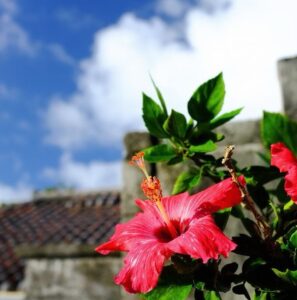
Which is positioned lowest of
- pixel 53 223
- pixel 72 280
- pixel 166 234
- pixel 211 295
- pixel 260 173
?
pixel 72 280

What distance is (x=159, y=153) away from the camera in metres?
1.11

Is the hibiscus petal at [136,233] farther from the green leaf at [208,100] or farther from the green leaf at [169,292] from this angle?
the green leaf at [208,100]

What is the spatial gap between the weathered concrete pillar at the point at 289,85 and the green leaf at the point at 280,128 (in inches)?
17.2

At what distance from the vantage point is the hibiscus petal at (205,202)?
857 mm

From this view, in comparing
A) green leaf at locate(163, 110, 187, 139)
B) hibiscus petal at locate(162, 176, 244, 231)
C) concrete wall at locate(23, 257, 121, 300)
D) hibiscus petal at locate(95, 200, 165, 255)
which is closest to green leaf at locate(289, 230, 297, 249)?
hibiscus petal at locate(162, 176, 244, 231)

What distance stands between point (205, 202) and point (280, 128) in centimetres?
35

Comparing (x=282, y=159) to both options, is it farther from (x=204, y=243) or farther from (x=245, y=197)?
(x=204, y=243)

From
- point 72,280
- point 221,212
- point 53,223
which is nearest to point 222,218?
point 221,212

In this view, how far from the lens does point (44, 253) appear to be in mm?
5059

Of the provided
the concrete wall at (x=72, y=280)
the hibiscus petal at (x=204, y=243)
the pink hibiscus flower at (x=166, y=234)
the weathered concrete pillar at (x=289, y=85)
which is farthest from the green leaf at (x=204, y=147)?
the concrete wall at (x=72, y=280)

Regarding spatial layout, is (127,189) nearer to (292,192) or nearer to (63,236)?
(292,192)

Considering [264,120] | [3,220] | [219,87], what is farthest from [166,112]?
[3,220]

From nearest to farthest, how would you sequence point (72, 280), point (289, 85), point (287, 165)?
1. point (287, 165)
2. point (289, 85)
3. point (72, 280)

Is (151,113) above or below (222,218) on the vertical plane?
above
